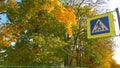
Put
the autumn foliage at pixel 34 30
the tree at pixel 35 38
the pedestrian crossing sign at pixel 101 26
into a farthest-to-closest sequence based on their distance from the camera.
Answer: the tree at pixel 35 38 < the autumn foliage at pixel 34 30 < the pedestrian crossing sign at pixel 101 26

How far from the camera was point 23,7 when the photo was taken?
44.2 feet

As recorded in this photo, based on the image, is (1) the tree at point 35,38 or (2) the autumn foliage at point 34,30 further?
(1) the tree at point 35,38

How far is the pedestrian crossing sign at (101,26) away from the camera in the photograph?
7.18 metres

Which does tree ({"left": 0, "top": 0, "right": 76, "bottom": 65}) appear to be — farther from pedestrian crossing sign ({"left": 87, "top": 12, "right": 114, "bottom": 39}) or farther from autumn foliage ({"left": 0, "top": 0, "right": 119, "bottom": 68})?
pedestrian crossing sign ({"left": 87, "top": 12, "right": 114, "bottom": 39})

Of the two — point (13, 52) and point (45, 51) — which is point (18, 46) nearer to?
point (13, 52)

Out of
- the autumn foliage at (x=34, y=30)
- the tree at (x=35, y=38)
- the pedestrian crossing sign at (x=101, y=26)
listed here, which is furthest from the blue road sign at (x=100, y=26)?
the tree at (x=35, y=38)

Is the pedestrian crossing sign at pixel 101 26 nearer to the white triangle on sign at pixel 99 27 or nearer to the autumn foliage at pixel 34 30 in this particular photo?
the white triangle on sign at pixel 99 27

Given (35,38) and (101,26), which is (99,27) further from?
(35,38)

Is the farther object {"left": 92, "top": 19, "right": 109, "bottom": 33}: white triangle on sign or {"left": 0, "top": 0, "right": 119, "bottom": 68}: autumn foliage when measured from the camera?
{"left": 0, "top": 0, "right": 119, "bottom": 68}: autumn foliage

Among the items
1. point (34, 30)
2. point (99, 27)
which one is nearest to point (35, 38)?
point (34, 30)

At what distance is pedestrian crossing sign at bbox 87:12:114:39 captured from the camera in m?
7.18

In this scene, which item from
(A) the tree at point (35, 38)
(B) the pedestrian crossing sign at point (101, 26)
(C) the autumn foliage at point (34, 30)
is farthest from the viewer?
(A) the tree at point (35, 38)

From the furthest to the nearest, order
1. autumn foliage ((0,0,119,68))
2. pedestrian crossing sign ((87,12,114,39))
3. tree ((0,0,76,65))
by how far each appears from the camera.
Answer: tree ((0,0,76,65))
autumn foliage ((0,0,119,68))
pedestrian crossing sign ((87,12,114,39))

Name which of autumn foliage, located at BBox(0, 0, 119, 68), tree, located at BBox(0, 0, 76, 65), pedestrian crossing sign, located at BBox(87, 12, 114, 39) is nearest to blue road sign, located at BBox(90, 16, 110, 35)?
pedestrian crossing sign, located at BBox(87, 12, 114, 39)
